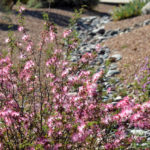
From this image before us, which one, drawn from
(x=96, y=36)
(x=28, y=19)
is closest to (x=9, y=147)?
(x=96, y=36)

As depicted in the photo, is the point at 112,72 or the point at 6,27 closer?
the point at 112,72

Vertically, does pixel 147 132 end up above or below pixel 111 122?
below

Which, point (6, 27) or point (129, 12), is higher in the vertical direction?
point (129, 12)

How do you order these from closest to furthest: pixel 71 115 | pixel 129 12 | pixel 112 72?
pixel 71 115
pixel 112 72
pixel 129 12

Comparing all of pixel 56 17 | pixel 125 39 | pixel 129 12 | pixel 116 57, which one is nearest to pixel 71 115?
→ pixel 116 57

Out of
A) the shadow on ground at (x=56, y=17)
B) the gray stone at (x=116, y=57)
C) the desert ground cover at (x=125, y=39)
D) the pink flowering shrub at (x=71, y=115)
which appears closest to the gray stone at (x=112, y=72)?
the desert ground cover at (x=125, y=39)

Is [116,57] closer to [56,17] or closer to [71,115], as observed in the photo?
[71,115]

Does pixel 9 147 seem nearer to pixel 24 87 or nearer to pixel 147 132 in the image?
pixel 24 87

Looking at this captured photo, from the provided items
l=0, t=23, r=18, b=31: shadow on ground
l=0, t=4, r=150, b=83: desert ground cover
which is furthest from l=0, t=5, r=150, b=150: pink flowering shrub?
l=0, t=23, r=18, b=31: shadow on ground

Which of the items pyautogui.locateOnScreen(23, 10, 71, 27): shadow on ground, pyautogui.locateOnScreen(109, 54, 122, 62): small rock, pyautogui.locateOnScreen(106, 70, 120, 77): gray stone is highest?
pyautogui.locateOnScreen(23, 10, 71, 27): shadow on ground

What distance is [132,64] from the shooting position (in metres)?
6.34

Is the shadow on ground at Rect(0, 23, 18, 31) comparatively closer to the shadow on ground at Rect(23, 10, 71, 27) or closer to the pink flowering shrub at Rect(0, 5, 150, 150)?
the shadow on ground at Rect(23, 10, 71, 27)

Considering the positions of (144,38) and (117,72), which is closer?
(117,72)

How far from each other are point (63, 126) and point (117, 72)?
365 cm
